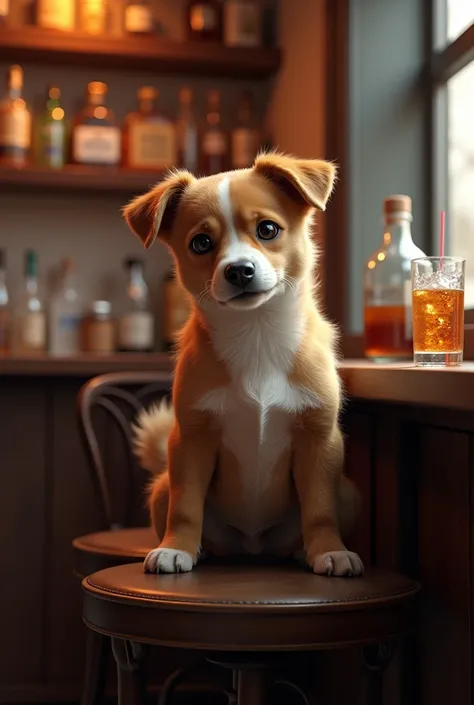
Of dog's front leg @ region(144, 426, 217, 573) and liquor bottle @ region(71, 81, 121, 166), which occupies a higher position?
liquor bottle @ region(71, 81, 121, 166)

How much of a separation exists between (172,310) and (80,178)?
16.9 inches

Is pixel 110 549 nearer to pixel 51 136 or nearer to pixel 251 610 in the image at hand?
pixel 251 610

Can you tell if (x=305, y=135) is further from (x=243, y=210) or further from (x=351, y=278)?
(x=243, y=210)

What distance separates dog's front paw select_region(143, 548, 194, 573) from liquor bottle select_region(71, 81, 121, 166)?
1.62 metres

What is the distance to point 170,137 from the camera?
2.57 m

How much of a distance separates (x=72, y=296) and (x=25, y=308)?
0.15m

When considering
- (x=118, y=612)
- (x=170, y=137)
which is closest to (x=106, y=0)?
(x=170, y=137)

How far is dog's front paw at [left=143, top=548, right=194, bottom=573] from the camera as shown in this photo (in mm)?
1129

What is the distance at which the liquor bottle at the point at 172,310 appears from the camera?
2553 millimetres

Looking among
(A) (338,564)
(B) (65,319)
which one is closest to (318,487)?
(A) (338,564)

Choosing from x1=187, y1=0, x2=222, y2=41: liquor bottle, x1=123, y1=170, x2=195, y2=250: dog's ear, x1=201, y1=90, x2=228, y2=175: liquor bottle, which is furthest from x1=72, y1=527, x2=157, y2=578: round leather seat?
x1=187, y1=0, x2=222, y2=41: liquor bottle

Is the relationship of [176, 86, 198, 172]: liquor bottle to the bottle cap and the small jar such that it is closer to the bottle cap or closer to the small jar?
the small jar

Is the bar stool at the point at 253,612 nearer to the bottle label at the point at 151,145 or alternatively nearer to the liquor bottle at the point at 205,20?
the bottle label at the point at 151,145

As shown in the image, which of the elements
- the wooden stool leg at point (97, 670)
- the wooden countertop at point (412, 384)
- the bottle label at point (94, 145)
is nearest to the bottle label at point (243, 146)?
the bottle label at point (94, 145)
